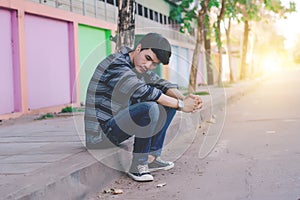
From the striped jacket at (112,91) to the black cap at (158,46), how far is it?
256 millimetres

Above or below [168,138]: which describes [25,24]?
above

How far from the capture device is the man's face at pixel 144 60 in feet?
15.2

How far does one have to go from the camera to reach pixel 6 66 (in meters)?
10.9

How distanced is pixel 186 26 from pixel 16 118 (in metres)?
9.71

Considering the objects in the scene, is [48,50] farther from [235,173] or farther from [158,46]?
[158,46]

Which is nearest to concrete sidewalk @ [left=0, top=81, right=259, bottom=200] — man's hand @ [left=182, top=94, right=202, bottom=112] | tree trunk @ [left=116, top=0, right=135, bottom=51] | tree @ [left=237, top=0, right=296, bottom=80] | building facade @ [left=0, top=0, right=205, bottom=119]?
man's hand @ [left=182, top=94, right=202, bottom=112]

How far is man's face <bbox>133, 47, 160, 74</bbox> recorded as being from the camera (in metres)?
4.64

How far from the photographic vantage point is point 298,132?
834 centimetres

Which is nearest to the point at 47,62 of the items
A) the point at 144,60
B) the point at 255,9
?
the point at 144,60

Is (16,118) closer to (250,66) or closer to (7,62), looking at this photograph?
(7,62)

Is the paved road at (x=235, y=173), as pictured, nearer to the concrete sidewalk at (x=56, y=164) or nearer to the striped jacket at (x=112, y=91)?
the concrete sidewalk at (x=56, y=164)

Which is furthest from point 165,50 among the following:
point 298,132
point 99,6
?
point 99,6

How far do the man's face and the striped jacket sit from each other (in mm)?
68

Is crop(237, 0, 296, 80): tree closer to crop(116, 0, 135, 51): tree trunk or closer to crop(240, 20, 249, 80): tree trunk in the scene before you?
crop(240, 20, 249, 80): tree trunk
